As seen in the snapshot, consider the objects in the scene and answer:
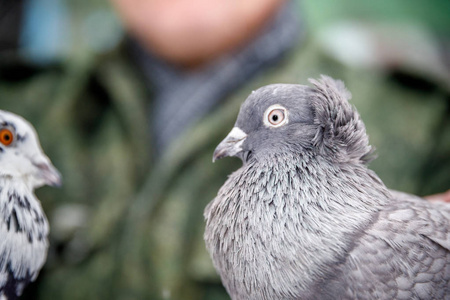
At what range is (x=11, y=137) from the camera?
540 millimetres

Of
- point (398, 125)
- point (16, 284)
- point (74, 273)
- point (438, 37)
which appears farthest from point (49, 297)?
point (438, 37)

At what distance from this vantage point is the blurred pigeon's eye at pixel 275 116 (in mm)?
491

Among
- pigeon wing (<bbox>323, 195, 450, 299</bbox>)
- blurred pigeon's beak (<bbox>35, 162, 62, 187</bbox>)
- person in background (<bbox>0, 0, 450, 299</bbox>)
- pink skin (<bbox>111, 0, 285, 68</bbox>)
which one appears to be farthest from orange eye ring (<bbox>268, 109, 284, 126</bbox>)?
pink skin (<bbox>111, 0, 285, 68</bbox>)

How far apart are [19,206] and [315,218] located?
0.37 m

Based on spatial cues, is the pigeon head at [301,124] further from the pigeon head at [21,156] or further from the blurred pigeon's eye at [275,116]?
the pigeon head at [21,156]

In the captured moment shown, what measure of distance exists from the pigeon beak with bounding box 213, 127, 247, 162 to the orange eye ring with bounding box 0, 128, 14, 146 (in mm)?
260

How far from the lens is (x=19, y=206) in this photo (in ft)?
1.77

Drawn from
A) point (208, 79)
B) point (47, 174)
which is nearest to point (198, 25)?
point (208, 79)

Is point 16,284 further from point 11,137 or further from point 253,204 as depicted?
point 253,204

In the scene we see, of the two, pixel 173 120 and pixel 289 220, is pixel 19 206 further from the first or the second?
pixel 173 120

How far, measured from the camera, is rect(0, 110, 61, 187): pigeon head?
535mm

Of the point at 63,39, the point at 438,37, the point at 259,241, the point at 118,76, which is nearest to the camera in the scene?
the point at 259,241

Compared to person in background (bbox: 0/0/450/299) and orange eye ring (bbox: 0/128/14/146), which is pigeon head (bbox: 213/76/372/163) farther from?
person in background (bbox: 0/0/450/299)

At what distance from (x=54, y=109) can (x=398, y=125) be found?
2.78 ft
